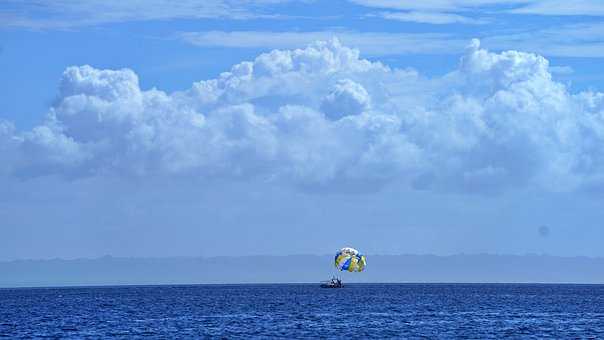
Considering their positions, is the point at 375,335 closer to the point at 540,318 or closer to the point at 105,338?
the point at 105,338

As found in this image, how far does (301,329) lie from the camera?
114 metres

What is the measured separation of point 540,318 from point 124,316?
62.3 metres

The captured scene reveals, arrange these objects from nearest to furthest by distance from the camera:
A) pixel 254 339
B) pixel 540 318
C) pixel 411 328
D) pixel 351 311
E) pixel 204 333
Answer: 1. pixel 254 339
2. pixel 204 333
3. pixel 411 328
4. pixel 540 318
5. pixel 351 311

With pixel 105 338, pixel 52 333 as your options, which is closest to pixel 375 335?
pixel 105 338

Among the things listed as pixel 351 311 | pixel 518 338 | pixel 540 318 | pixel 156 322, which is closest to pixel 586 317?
pixel 540 318

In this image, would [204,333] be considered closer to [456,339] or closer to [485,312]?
[456,339]

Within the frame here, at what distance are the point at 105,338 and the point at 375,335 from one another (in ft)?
96.0

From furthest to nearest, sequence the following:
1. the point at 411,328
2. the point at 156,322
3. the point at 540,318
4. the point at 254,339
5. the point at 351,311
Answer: the point at 351,311
the point at 540,318
the point at 156,322
the point at 411,328
the point at 254,339

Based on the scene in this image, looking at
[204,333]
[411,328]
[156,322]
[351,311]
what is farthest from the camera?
[351,311]

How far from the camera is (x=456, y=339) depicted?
335 ft

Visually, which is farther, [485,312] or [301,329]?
[485,312]

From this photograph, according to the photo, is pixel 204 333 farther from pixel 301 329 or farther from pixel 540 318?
pixel 540 318

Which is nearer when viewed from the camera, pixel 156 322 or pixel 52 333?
pixel 52 333

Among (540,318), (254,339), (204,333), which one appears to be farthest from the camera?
(540,318)
